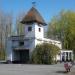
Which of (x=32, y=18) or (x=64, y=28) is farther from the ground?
(x=32, y=18)

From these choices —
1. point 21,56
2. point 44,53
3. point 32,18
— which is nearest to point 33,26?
point 32,18

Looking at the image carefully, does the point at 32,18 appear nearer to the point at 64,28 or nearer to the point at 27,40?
the point at 27,40

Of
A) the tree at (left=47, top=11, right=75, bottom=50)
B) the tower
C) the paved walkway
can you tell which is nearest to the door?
the tower

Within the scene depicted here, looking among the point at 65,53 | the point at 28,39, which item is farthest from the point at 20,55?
the point at 65,53

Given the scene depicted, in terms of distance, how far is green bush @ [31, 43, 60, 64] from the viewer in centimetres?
4750

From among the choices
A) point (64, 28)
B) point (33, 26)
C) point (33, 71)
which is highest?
point (64, 28)

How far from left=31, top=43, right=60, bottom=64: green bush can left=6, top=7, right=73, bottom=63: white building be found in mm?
1509

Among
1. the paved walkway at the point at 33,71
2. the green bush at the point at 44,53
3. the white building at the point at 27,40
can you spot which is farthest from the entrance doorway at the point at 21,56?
the paved walkway at the point at 33,71

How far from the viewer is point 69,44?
3000 inches

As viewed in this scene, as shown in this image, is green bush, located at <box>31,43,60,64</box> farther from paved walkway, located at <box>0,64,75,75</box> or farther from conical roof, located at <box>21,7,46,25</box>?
paved walkway, located at <box>0,64,75,75</box>

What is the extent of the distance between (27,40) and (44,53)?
446cm

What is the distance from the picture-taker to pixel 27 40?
50.6 metres

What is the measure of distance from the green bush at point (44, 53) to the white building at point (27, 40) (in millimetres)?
1509

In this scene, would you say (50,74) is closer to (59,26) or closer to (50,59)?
(50,59)
